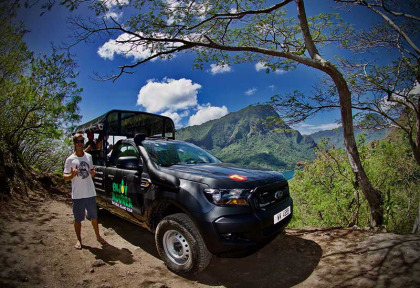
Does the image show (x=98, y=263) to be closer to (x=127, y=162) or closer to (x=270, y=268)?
(x=127, y=162)

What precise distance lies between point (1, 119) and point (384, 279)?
34.1 feet

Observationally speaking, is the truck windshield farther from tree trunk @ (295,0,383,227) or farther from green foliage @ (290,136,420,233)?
green foliage @ (290,136,420,233)

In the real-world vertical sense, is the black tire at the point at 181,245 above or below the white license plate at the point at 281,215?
below

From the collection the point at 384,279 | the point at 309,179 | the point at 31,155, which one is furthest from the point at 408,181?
the point at 31,155

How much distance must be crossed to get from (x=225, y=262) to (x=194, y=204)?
4.42 ft

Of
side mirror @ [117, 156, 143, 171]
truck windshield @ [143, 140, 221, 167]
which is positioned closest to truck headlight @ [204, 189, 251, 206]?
truck windshield @ [143, 140, 221, 167]

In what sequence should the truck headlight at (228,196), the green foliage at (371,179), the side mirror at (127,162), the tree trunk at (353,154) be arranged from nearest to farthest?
the truck headlight at (228,196), the side mirror at (127,162), the tree trunk at (353,154), the green foliage at (371,179)

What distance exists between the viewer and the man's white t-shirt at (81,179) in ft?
11.5

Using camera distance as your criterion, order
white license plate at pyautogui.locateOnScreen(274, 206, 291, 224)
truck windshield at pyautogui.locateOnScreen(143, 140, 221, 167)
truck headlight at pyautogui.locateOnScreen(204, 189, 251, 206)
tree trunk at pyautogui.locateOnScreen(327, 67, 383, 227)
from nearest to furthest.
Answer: truck headlight at pyautogui.locateOnScreen(204, 189, 251, 206) < white license plate at pyautogui.locateOnScreen(274, 206, 291, 224) < truck windshield at pyautogui.locateOnScreen(143, 140, 221, 167) < tree trunk at pyautogui.locateOnScreen(327, 67, 383, 227)

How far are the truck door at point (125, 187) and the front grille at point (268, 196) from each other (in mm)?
1777

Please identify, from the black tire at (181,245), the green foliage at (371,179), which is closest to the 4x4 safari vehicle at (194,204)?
the black tire at (181,245)

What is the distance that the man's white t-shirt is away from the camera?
11.5ft

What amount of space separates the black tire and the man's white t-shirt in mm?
1595

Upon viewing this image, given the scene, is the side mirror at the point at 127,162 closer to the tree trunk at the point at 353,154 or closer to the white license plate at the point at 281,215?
the white license plate at the point at 281,215
